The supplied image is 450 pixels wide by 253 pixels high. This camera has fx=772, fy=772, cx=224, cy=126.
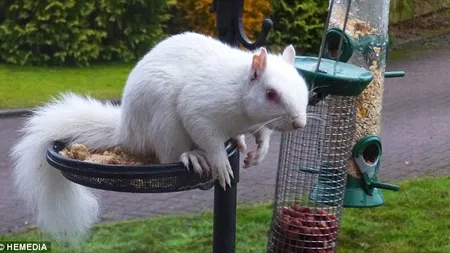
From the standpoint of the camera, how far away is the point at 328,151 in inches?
151

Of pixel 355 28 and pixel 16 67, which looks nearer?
pixel 355 28

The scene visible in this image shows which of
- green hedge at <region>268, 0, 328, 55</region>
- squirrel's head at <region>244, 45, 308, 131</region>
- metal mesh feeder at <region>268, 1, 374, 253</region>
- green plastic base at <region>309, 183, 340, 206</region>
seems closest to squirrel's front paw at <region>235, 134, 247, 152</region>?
squirrel's head at <region>244, 45, 308, 131</region>

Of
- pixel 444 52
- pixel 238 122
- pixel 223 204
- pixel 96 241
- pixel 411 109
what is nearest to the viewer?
pixel 238 122

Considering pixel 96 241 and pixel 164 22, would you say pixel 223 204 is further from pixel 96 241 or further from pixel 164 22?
pixel 164 22

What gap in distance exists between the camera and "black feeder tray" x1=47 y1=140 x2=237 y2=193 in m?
2.31

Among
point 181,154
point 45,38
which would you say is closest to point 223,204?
point 181,154

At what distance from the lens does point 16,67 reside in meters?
10.7

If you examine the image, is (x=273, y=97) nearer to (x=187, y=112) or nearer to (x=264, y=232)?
(x=187, y=112)

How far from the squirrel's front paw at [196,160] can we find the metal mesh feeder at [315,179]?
1.39m

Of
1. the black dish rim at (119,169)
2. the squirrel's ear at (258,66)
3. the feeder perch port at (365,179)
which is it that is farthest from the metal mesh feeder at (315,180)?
the black dish rim at (119,169)

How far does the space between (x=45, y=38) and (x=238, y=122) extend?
8.65 m

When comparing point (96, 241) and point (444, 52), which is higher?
point (444, 52)

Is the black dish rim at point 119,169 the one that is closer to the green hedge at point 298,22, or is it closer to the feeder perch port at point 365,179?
the feeder perch port at point 365,179

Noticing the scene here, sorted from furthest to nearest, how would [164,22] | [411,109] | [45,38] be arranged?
[164,22], [45,38], [411,109]
